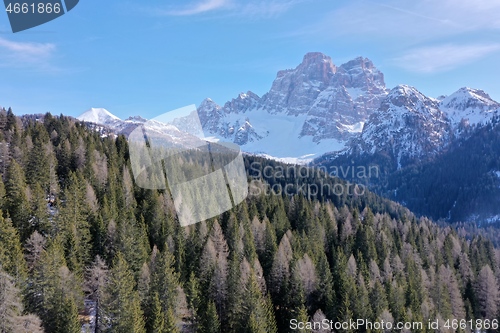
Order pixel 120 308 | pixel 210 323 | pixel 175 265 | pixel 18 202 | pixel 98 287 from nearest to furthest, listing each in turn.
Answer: pixel 120 308
pixel 98 287
pixel 210 323
pixel 18 202
pixel 175 265

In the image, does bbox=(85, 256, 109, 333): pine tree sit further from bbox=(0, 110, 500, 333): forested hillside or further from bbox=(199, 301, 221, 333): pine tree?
bbox=(199, 301, 221, 333): pine tree

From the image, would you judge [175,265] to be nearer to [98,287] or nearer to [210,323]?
[210,323]

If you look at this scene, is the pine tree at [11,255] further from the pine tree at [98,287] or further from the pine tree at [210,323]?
the pine tree at [210,323]

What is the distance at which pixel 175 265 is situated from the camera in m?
53.2

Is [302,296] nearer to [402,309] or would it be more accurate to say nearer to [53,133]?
[402,309]

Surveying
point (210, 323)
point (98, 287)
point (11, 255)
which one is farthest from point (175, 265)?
point (11, 255)

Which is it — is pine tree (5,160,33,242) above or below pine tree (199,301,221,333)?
above

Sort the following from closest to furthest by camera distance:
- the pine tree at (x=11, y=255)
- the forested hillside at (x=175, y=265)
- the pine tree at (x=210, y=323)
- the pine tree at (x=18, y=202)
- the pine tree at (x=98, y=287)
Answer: the pine tree at (x=11, y=255), the forested hillside at (x=175, y=265), the pine tree at (x=98, y=287), the pine tree at (x=210, y=323), the pine tree at (x=18, y=202)

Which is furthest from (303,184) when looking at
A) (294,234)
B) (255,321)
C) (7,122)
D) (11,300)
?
(11,300)

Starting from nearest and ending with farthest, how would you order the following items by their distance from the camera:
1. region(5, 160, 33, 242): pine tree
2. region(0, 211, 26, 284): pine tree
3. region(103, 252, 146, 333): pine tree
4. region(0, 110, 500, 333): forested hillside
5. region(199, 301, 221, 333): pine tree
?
region(103, 252, 146, 333): pine tree → region(0, 211, 26, 284): pine tree → region(0, 110, 500, 333): forested hillside → region(199, 301, 221, 333): pine tree → region(5, 160, 33, 242): pine tree

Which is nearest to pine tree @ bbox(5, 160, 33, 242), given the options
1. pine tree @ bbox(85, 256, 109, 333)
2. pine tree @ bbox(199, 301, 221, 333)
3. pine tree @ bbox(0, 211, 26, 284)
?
pine tree @ bbox(0, 211, 26, 284)

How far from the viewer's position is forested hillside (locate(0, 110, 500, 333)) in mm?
38219

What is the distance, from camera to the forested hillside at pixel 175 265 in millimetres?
38219

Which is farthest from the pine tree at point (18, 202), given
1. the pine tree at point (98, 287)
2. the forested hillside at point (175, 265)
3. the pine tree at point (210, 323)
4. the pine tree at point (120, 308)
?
the pine tree at point (210, 323)
